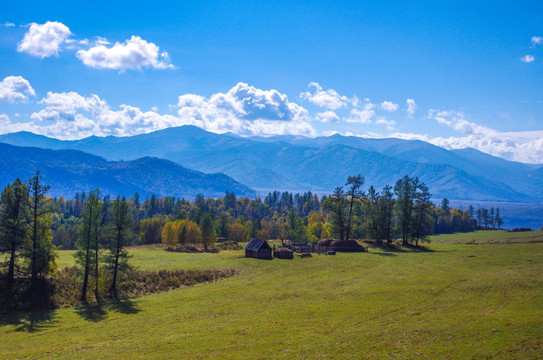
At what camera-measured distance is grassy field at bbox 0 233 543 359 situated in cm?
2364

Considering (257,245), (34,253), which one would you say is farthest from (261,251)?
(34,253)

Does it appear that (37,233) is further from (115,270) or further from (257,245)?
(257,245)

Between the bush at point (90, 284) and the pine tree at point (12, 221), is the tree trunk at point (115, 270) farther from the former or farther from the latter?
the pine tree at point (12, 221)

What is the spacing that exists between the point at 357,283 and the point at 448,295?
39.2 ft

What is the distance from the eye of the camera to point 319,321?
30.4m

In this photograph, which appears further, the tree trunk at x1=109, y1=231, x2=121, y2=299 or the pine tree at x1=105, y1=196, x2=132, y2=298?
the pine tree at x1=105, y1=196, x2=132, y2=298

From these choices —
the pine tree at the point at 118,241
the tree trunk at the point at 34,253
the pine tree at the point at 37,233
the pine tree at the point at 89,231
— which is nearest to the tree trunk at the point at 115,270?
the pine tree at the point at 118,241

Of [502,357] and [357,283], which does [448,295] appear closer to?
[357,283]

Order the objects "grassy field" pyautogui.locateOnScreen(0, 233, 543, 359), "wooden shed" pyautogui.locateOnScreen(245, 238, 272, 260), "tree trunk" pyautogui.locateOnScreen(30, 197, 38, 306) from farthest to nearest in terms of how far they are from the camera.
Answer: "wooden shed" pyautogui.locateOnScreen(245, 238, 272, 260) < "tree trunk" pyautogui.locateOnScreen(30, 197, 38, 306) < "grassy field" pyautogui.locateOnScreen(0, 233, 543, 359)

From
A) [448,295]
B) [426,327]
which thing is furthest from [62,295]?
[448,295]

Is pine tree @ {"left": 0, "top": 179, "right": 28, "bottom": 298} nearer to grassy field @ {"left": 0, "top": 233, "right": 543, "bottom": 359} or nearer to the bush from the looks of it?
the bush

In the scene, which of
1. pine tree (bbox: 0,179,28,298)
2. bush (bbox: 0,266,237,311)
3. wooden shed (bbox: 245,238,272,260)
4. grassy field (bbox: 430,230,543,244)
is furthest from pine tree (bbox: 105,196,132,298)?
grassy field (bbox: 430,230,543,244)

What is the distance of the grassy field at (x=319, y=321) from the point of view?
2364 centimetres

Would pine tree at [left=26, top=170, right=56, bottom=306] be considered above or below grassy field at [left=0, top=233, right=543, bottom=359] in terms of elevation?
above
